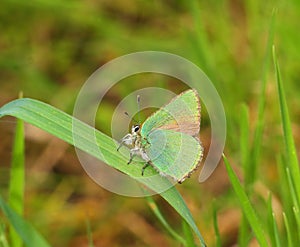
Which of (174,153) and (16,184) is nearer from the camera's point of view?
(174,153)

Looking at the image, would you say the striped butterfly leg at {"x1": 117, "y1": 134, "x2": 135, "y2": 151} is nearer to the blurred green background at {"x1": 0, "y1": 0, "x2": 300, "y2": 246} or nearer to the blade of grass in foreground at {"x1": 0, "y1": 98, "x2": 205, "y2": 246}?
the blade of grass in foreground at {"x1": 0, "y1": 98, "x2": 205, "y2": 246}

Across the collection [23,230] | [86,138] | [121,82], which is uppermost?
[121,82]

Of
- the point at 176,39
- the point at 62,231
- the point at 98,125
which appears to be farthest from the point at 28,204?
the point at 176,39

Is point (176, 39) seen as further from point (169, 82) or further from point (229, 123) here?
point (229, 123)

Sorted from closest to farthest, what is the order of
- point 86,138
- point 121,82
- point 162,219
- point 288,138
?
point 86,138 < point 288,138 < point 162,219 < point 121,82

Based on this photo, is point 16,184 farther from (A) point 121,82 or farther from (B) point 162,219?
(A) point 121,82

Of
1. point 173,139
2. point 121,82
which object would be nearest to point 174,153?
point 173,139
